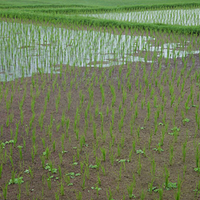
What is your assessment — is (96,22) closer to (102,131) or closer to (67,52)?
(67,52)

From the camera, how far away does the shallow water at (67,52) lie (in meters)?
6.34

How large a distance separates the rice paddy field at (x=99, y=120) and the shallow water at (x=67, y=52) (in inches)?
1.0

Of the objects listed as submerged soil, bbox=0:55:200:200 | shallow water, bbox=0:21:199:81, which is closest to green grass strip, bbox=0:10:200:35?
shallow water, bbox=0:21:199:81

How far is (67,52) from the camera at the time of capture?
7270mm

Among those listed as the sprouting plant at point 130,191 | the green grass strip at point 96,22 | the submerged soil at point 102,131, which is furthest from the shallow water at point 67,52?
the sprouting plant at point 130,191

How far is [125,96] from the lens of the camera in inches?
192

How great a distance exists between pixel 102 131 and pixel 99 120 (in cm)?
43

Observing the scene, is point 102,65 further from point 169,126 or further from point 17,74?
point 169,126

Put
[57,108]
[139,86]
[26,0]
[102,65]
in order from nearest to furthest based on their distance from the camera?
1. [57,108]
2. [139,86]
3. [102,65]
4. [26,0]

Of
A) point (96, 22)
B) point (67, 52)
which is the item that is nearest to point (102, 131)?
point (67, 52)

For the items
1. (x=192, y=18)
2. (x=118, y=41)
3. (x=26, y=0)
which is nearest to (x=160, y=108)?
(x=118, y=41)

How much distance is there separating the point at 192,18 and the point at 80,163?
9.75 m

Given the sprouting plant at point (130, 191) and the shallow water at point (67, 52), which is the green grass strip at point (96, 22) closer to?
the shallow water at point (67, 52)

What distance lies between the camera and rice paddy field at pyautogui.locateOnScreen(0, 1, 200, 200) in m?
3.03
